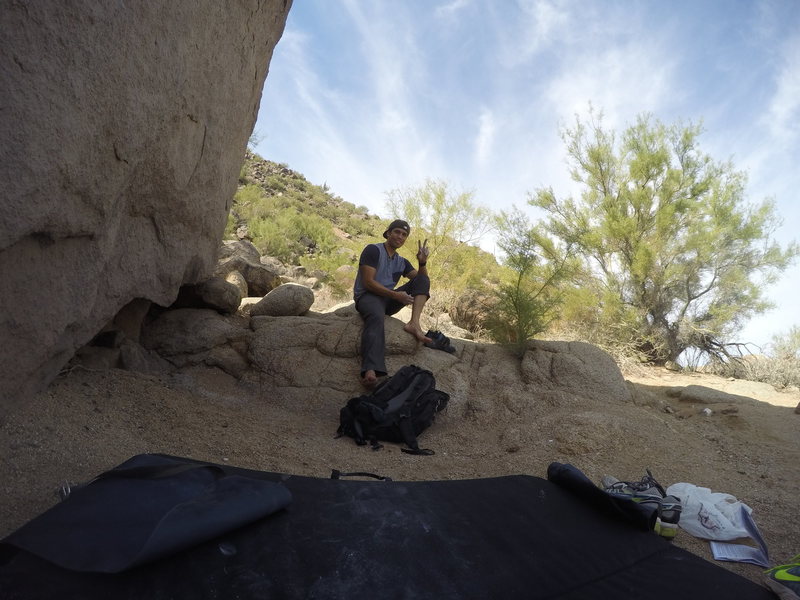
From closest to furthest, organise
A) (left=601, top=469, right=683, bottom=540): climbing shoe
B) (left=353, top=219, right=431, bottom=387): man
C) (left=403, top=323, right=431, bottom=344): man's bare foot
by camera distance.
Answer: (left=601, top=469, right=683, bottom=540): climbing shoe → (left=353, top=219, right=431, bottom=387): man → (left=403, top=323, right=431, bottom=344): man's bare foot

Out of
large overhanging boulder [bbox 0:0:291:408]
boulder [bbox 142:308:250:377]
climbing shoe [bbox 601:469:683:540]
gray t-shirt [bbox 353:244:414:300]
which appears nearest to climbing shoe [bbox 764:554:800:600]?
climbing shoe [bbox 601:469:683:540]

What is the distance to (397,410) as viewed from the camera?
13.8 feet

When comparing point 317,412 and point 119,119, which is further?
point 317,412

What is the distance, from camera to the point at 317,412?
15.0 ft

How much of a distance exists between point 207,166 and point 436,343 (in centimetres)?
302

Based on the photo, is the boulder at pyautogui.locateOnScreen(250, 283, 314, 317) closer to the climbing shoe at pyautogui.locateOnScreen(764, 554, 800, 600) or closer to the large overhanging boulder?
the large overhanging boulder

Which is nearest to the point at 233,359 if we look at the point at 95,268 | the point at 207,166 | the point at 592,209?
the point at 207,166

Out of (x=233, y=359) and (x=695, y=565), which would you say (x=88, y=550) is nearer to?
(x=695, y=565)

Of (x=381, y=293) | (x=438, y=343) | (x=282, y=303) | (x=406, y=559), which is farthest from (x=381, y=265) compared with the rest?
(x=406, y=559)

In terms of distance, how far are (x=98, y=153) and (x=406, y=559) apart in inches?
87.7

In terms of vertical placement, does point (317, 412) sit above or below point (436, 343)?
below

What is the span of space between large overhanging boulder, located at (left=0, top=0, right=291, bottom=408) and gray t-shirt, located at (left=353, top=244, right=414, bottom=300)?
1.78 m

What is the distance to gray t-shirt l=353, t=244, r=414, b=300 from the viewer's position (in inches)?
207

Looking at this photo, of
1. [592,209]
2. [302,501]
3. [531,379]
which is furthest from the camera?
[592,209]
